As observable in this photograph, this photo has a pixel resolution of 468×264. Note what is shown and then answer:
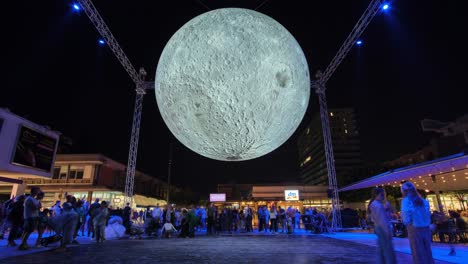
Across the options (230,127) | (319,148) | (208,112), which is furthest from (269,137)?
(319,148)

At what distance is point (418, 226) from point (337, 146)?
373 feet

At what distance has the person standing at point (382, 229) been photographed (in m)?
3.99

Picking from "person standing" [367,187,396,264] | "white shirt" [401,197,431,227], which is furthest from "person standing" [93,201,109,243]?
"white shirt" [401,197,431,227]

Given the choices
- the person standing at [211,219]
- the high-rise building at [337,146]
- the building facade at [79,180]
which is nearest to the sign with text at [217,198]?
the building facade at [79,180]

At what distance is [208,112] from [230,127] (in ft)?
1.67

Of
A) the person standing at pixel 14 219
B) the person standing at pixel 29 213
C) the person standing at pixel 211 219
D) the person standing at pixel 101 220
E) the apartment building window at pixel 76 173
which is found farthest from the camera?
the apartment building window at pixel 76 173

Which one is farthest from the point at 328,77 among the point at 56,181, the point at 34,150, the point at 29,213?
the point at 56,181

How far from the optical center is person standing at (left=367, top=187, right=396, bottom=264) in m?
3.99

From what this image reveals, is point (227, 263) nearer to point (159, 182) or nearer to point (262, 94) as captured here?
point (262, 94)

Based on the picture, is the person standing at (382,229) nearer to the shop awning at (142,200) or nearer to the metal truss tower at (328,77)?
the metal truss tower at (328,77)

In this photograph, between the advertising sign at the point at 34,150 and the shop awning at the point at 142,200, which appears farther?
the shop awning at the point at 142,200

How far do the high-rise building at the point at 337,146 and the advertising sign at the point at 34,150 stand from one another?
9464 centimetres

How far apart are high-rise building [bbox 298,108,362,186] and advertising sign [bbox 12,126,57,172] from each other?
9464 cm

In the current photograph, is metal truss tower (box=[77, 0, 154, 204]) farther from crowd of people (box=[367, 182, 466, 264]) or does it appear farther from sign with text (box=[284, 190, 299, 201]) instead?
sign with text (box=[284, 190, 299, 201])
